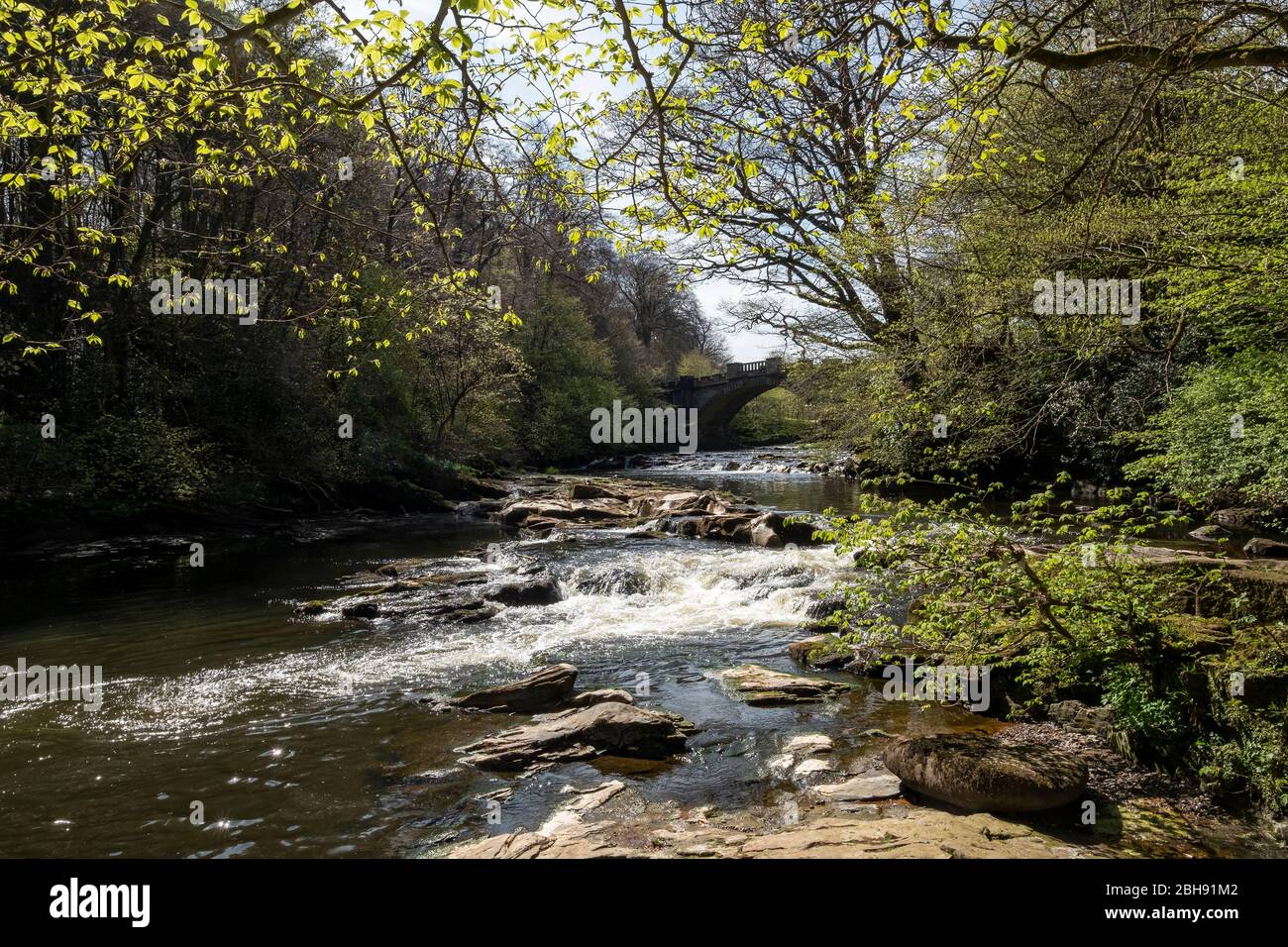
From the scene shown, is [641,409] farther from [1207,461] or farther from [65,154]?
[65,154]

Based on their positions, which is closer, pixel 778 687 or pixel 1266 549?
pixel 778 687

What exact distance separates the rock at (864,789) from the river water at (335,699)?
0.41 meters

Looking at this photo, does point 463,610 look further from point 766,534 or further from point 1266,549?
point 1266,549

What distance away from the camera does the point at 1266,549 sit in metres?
11.9

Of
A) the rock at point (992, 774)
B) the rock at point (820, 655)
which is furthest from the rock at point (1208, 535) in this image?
the rock at point (992, 774)

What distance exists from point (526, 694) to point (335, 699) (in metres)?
1.98

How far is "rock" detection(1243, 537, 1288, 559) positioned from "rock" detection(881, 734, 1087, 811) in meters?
8.97

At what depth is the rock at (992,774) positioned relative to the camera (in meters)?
4.98

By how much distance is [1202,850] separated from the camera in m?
4.50

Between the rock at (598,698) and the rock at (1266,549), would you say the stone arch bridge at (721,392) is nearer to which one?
the rock at (1266,549)

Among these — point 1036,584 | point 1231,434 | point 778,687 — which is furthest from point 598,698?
point 1231,434

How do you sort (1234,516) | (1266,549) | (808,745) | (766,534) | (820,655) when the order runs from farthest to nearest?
(766,534) < (1234,516) < (1266,549) < (820,655) < (808,745)

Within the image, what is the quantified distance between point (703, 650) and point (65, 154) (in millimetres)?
8203
